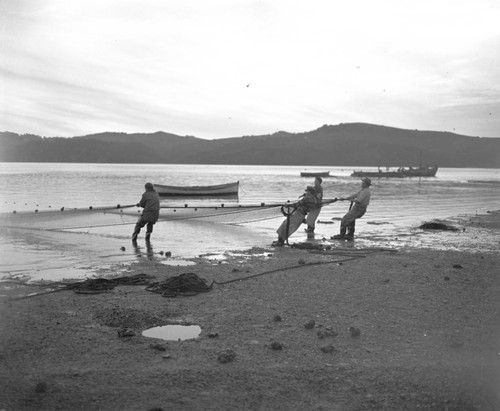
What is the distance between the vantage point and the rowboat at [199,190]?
159ft

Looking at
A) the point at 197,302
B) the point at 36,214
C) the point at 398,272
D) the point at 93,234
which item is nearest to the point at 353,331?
the point at 197,302

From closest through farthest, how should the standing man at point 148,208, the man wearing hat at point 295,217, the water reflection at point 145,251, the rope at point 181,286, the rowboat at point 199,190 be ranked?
the rope at point 181,286 < the water reflection at point 145,251 < the man wearing hat at point 295,217 < the standing man at point 148,208 < the rowboat at point 199,190

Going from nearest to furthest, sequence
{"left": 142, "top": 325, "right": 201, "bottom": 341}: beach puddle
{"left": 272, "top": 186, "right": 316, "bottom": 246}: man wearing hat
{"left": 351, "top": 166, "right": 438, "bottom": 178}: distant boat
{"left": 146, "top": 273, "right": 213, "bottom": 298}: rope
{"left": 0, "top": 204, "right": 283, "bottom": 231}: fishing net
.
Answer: {"left": 142, "top": 325, "right": 201, "bottom": 341}: beach puddle → {"left": 146, "top": 273, "right": 213, "bottom": 298}: rope → {"left": 272, "top": 186, "right": 316, "bottom": 246}: man wearing hat → {"left": 0, "top": 204, "right": 283, "bottom": 231}: fishing net → {"left": 351, "top": 166, "right": 438, "bottom": 178}: distant boat

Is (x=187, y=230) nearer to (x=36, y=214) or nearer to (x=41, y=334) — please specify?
(x=36, y=214)

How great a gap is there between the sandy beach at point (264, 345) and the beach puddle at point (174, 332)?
0.14 metres

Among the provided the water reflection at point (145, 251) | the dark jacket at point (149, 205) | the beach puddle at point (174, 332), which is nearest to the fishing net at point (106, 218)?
the dark jacket at point (149, 205)

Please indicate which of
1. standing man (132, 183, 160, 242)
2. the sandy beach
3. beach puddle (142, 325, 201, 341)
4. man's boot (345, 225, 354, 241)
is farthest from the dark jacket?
beach puddle (142, 325, 201, 341)

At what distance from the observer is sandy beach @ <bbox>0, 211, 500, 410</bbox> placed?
496 centimetres

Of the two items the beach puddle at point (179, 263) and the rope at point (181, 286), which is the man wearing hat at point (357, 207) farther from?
the rope at point (181, 286)

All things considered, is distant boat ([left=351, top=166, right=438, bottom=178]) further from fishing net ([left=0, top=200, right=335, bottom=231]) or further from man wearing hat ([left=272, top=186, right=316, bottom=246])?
man wearing hat ([left=272, top=186, right=316, bottom=246])

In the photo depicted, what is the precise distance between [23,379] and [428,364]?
170 inches

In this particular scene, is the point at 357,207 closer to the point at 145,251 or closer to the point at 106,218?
the point at 145,251

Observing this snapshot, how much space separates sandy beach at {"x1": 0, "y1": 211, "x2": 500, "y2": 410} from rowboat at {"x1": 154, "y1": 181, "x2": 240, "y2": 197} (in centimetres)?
3818

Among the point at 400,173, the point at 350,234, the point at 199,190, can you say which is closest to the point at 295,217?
the point at 350,234
